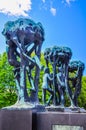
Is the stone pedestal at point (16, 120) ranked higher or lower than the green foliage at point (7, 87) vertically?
lower

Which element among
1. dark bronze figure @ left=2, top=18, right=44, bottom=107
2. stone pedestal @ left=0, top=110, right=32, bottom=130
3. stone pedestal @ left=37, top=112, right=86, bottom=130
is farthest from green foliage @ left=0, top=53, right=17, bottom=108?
stone pedestal @ left=0, top=110, right=32, bottom=130

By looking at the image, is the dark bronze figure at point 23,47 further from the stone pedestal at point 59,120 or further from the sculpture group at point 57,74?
the sculpture group at point 57,74

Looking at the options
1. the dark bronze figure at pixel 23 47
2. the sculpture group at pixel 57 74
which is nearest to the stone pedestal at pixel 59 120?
the dark bronze figure at pixel 23 47

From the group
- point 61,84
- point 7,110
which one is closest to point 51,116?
point 7,110

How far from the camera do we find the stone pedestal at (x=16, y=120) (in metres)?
10.1

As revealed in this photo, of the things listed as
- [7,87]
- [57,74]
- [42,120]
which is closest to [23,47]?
[42,120]

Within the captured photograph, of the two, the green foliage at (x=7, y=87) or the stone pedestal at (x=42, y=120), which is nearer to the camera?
the stone pedestal at (x=42, y=120)

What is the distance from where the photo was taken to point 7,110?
10.2 metres

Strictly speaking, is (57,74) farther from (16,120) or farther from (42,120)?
(16,120)

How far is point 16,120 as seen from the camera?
1013cm

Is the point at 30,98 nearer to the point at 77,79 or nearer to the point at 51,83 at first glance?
the point at 51,83

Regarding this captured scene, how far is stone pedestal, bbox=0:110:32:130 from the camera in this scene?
10.1 m

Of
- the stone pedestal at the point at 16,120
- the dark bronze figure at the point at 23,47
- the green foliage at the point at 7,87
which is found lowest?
the stone pedestal at the point at 16,120

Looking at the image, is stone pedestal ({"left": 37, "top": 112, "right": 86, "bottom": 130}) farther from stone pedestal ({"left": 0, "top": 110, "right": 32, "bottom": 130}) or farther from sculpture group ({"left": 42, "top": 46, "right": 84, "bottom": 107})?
sculpture group ({"left": 42, "top": 46, "right": 84, "bottom": 107})
